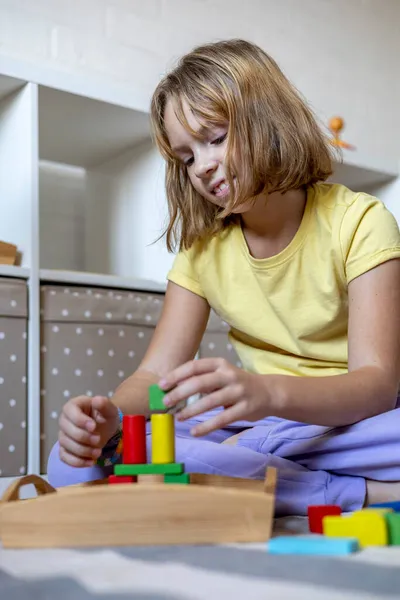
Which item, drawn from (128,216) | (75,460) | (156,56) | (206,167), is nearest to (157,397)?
(75,460)

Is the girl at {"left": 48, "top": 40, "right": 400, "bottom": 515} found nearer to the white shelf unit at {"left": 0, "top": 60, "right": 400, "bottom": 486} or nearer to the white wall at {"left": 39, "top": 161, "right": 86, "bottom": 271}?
the white shelf unit at {"left": 0, "top": 60, "right": 400, "bottom": 486}

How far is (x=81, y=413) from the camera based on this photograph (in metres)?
0.83

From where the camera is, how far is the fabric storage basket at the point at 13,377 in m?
1.27

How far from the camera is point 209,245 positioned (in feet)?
3.94

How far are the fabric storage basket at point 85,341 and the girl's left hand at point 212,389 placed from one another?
2.11 ft

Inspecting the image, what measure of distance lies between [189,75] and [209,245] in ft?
0.90

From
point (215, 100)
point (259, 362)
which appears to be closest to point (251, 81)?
point (215, 100)

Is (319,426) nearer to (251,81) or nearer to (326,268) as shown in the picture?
(326,268)

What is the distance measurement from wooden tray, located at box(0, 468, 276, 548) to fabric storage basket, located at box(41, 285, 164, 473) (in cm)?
65

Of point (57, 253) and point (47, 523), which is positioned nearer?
point (47, 523)

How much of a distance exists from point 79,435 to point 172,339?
36cm

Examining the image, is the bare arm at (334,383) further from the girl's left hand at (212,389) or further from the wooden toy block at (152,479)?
the wooden toy block at (152,479)

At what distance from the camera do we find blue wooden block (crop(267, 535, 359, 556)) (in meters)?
0.61

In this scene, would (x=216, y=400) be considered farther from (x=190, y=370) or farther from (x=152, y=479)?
(x=152, y=479)
